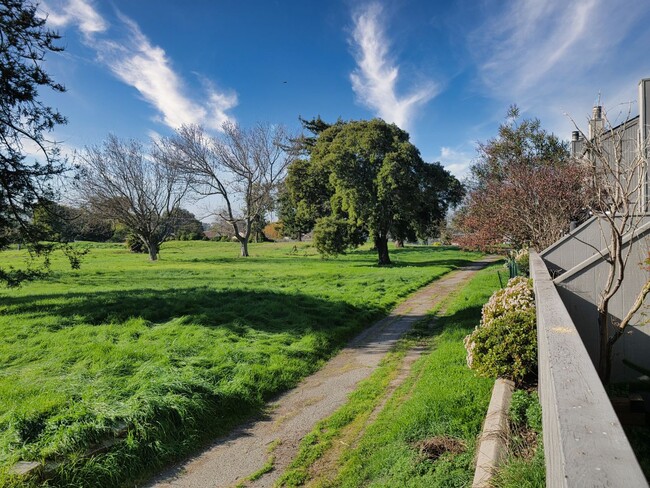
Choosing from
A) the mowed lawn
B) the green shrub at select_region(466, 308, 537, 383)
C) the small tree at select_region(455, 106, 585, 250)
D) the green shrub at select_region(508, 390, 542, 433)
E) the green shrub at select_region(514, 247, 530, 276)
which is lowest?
the mowed lawn

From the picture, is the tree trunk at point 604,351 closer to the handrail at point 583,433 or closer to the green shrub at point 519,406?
the green shrub at point 519,406

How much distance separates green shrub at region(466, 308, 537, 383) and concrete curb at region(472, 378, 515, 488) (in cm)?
32

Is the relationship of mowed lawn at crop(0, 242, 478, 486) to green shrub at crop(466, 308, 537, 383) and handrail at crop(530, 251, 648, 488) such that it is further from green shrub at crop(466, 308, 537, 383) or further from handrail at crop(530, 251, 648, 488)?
handrail at crop(530, 251, 648, 488)

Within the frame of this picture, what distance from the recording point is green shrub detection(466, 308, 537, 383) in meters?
4.44

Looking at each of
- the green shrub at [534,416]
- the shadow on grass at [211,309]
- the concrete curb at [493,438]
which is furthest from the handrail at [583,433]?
the shadow on grass at [211,309]

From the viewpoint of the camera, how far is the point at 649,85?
8750 mm

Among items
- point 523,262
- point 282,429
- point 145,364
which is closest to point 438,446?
point 282,429

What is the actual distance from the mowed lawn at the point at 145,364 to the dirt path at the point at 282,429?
0.83 ft

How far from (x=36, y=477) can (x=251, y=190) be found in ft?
104

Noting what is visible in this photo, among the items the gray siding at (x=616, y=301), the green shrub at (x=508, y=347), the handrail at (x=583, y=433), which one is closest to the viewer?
the handrail at (x=583, y=433)

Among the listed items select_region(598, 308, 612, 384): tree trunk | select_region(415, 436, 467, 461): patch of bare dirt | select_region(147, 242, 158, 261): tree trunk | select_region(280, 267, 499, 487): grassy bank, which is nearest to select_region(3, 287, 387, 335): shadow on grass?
select_region(280, 267, 499, 487): grassy bank

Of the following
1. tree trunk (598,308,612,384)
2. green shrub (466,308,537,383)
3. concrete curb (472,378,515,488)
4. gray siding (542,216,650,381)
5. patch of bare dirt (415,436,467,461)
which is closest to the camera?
concrete curb (472,378,515,488)

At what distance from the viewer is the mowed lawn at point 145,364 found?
13.1 ft

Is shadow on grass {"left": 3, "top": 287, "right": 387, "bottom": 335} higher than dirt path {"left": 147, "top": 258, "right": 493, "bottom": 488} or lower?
higher
